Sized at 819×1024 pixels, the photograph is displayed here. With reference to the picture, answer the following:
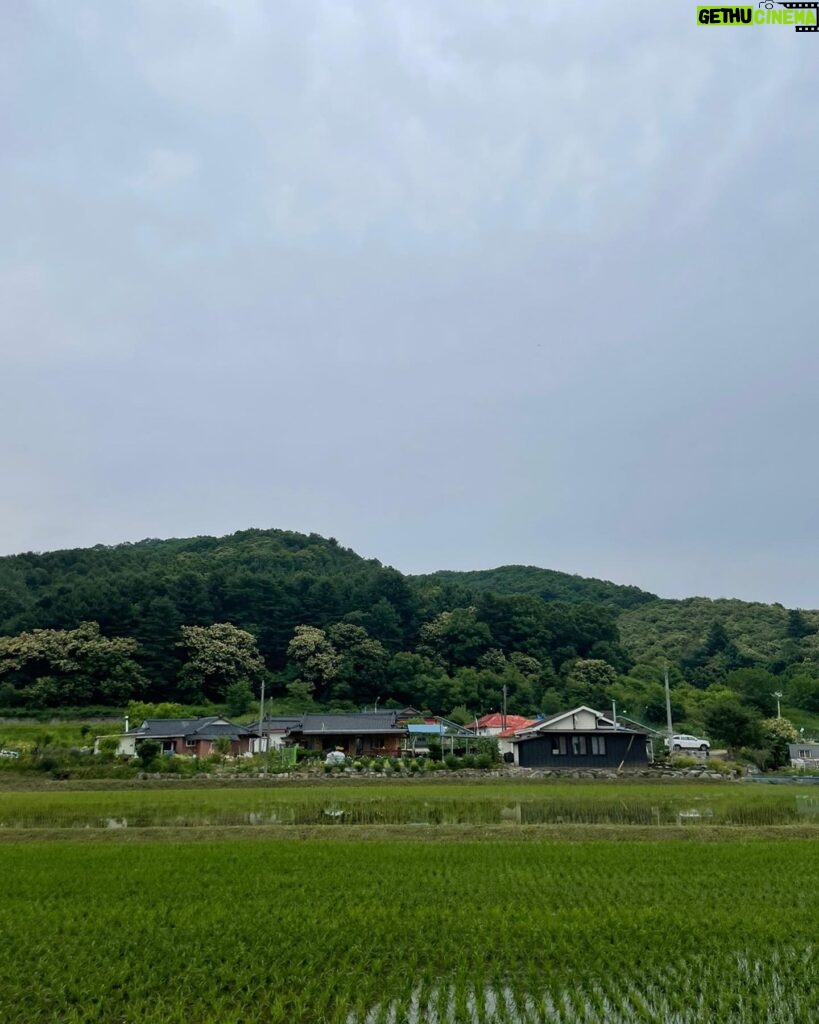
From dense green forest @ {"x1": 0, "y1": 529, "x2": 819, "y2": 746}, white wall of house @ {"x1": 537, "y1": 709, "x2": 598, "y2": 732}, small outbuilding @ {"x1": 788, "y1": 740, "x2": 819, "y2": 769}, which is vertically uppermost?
dense green forest @ {"x1": 0, "y1": 529, "x2": 819, "y2": 746}

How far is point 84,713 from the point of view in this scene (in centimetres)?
5391

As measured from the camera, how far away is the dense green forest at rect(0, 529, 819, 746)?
57781 mm

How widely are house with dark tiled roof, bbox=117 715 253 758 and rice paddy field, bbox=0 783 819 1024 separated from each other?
94.5 ft

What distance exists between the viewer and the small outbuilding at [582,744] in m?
37.3

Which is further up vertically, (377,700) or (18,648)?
(18,648)

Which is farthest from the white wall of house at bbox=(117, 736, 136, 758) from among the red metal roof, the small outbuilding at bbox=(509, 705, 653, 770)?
the red metal roof

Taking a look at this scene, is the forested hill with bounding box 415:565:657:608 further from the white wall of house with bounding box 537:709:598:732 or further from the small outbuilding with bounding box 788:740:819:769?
the white wall of house with bounding box 537:709:598:732

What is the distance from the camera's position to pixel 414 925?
8805 millimetres

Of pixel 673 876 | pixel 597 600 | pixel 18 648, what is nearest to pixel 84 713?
pixel 18 648

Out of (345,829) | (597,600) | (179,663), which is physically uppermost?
(597,600)

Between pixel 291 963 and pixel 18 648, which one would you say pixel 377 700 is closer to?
pixel 18 648

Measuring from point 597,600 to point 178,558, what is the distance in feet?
185

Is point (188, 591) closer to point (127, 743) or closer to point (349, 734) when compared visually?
point (127, 743)

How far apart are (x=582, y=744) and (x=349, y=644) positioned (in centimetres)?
3504
